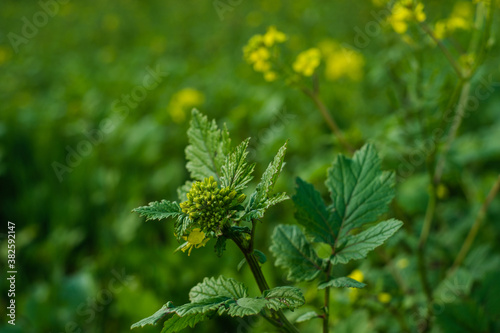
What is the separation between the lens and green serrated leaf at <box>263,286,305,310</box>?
0.72 metres

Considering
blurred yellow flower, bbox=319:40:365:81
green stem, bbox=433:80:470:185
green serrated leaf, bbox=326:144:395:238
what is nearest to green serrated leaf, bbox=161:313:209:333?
green serrated leaf, bbox=326:144:395:238

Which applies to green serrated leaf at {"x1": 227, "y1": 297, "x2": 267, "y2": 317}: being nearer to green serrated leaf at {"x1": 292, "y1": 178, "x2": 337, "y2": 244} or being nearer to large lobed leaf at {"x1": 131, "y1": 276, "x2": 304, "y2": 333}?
large lobed leaf at {"x1": 131, "y1": 276, "x2": 304, "y2": 333}

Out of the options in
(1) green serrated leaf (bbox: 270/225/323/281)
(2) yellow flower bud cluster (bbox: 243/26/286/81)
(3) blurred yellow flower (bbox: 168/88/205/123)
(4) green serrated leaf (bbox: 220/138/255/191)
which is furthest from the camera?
(3) blurred yellow flower (bbox: 168/88/205/123)

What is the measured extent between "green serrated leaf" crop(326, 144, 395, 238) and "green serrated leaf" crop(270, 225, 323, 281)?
0.08 m

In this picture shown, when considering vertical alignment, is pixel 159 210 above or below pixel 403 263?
above

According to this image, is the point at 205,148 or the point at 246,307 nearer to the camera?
the point at 246,307

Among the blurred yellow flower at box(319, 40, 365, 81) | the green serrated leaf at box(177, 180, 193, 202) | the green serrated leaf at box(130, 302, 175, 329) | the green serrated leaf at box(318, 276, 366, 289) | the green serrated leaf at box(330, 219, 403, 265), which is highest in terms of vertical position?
the blurred yellow flower at box(319, 40, 365, 81)

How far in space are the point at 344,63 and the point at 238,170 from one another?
321cm

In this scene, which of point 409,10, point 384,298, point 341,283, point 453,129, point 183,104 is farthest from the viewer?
point 183,104

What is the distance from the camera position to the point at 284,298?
742 mm

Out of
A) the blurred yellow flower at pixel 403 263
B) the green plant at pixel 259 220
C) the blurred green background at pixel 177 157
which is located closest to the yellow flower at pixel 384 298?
the blurred green background at pixel 177 157

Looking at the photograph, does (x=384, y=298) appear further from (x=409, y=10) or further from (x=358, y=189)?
(x=409, y=10)

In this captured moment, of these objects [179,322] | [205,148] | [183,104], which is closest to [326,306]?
[179,322]

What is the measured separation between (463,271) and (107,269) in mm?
1807
